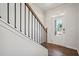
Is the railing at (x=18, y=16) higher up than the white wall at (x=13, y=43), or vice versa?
the railing at (x=18, y=16)

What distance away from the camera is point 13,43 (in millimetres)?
1606

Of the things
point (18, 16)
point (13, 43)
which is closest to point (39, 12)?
point (18, 16)

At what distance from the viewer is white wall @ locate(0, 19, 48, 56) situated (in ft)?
4.66

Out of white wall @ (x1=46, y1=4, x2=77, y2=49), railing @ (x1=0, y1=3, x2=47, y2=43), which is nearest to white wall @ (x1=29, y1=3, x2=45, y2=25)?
white wall @ (x1=46, y1=4, x2=77, y2=49)

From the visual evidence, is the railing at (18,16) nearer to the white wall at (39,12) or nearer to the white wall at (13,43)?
the white wall at (13,43)

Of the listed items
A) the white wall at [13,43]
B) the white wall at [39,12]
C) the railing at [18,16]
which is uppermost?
the white wall at [39,12]

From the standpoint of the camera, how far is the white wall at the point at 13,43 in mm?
1419

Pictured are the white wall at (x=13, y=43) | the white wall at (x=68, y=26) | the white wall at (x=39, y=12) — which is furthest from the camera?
the white wall at (x=39, y=12)

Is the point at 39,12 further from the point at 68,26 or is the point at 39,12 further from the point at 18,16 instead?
the point at 18,16

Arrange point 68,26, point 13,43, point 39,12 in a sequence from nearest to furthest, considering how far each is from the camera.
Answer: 1. point 13,43
2. point 68,26
3. point 39,12

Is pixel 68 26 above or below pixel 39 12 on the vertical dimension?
below

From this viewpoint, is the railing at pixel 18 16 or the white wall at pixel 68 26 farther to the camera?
the white wall at pixel 68 26

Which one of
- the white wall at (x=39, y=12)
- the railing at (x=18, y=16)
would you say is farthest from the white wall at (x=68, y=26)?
the railing at (x=18, y=16)

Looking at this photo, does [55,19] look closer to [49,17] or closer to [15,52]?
[49,17]
